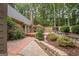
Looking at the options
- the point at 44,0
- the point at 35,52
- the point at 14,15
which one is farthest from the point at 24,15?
the point at 35,52

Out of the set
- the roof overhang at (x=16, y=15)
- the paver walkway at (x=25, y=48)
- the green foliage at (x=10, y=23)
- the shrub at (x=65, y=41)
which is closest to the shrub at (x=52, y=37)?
the shrub at (x=65, y=41)

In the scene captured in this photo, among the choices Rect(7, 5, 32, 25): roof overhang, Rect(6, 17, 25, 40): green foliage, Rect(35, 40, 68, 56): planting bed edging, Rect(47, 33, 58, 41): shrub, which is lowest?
Rect(35, 40, 68, 56): planting bed edging

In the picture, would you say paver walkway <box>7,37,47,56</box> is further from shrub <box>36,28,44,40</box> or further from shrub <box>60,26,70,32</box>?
shrub <box>60,26,70,32</box>

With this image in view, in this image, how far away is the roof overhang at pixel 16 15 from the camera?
116 inches

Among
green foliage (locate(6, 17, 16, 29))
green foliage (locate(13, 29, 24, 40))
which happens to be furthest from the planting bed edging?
green foliage (locate(6, 17, 16, 29))

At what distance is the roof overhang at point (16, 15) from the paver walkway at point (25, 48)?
0.23m

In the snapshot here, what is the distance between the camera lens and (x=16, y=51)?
2.97 meters

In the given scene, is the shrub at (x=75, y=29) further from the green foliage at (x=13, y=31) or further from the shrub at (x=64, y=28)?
the green foliage at (x=13, y=31)

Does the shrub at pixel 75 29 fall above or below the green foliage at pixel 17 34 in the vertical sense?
above

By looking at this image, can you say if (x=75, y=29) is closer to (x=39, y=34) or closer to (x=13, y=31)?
(x=39, y=34)

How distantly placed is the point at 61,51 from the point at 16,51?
61cm

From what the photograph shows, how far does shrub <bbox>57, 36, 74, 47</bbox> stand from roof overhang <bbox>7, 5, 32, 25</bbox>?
0.47 m

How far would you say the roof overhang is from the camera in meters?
2.94

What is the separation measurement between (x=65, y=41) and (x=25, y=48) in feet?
1.82
